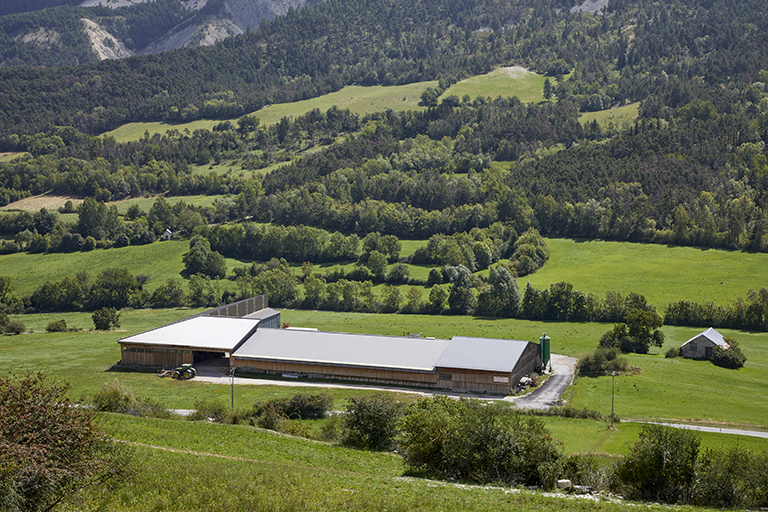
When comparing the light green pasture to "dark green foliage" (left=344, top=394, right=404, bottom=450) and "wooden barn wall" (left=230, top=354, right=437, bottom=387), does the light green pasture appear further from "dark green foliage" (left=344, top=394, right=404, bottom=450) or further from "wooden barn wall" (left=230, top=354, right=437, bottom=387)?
"dark green foliage" (left=344, top=394, right=404, bottom=450)

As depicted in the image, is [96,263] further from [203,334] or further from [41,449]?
[41,449]

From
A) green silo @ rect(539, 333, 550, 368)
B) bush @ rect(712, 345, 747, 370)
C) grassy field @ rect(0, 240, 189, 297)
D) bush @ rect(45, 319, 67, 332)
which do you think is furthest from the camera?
grassy field @ rect(0, 240, 189, 297)

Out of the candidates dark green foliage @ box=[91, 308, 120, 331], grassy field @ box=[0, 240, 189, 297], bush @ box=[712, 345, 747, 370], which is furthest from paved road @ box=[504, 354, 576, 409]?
grassy field @ box=[0, 240, 189, 297]

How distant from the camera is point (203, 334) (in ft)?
285

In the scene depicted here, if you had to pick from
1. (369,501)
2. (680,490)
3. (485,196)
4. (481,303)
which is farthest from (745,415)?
(485,196)

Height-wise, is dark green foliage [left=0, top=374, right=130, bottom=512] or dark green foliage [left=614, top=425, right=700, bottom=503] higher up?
dark green foliage [left=0, top=374, right=130, bottom=512]

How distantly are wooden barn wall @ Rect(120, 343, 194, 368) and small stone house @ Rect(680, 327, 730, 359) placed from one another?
63.0m

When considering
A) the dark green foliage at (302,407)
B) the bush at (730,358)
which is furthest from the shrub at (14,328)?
the bush at (730,358)

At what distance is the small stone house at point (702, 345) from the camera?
84.2 meters

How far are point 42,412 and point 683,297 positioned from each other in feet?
352

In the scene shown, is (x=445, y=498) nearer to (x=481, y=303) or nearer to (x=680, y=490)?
(x=680, y=490)

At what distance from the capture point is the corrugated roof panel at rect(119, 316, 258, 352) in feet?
276

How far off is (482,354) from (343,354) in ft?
54.0

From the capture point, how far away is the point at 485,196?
179 metres
